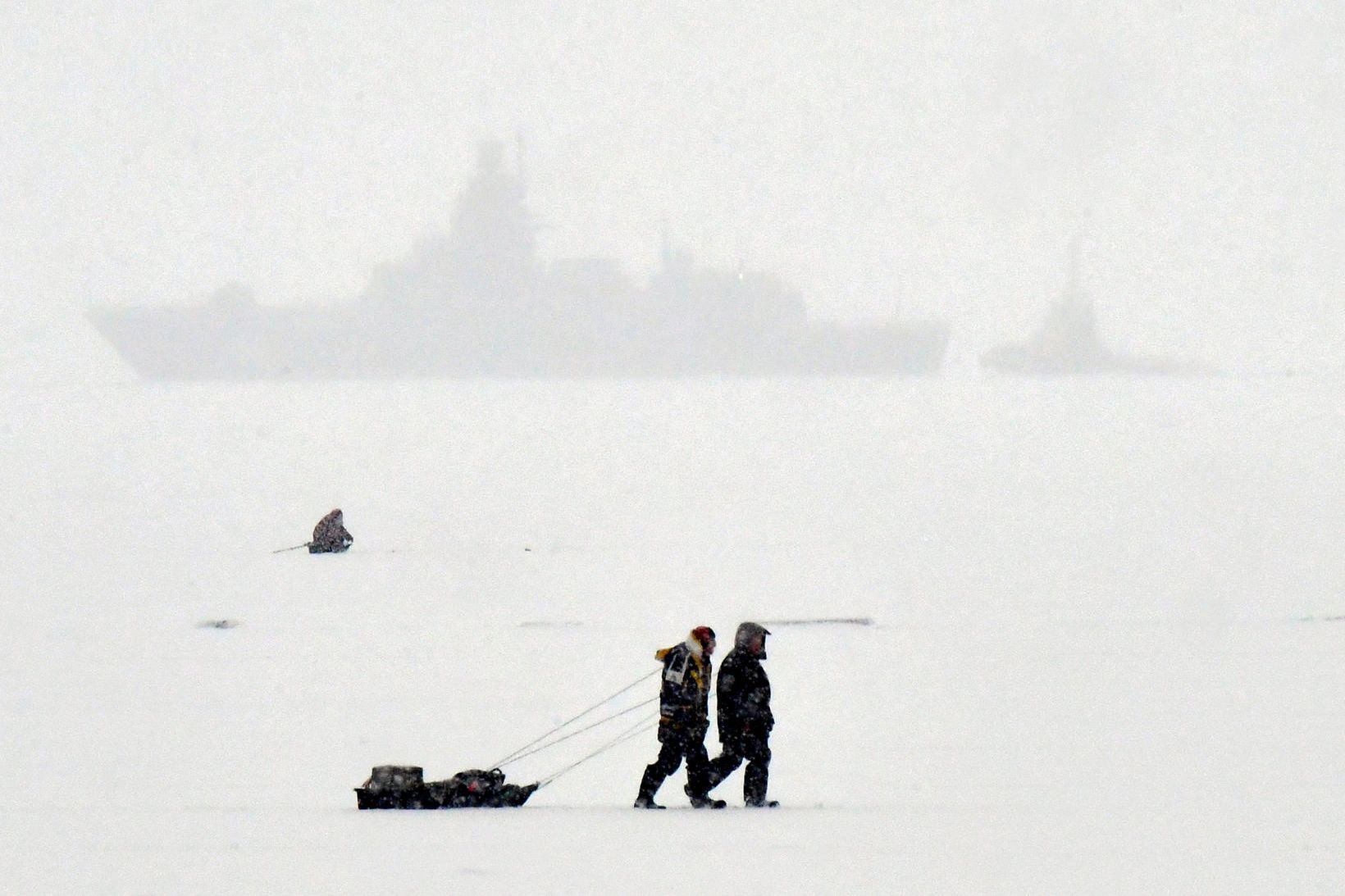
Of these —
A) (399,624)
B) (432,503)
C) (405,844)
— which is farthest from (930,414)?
(405,844)

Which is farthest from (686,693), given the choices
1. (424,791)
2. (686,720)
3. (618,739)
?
(618,739)

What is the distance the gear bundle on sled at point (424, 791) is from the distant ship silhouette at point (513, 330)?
401ft

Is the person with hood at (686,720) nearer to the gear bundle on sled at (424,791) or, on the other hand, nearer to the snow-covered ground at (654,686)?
the snow-covered ground at (654,686)

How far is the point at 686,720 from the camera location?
812 centimetres

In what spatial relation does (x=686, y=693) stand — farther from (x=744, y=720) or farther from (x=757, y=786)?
(x=757, y=786)

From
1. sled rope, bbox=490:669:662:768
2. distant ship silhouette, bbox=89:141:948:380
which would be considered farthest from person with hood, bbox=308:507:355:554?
distant ship silhouette, bbox=89:141:948:380

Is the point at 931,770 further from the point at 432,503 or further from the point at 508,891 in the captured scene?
the point at 432,503

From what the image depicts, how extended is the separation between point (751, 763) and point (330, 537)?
15.1 metres

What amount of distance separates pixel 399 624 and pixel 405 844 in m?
8.25

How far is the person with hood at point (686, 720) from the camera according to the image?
26.6 ft

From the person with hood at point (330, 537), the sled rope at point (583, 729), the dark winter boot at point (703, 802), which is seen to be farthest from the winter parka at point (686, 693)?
the person with hood at point (330, 537)

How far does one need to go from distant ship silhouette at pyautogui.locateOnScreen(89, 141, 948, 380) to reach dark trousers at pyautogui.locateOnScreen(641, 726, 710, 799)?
401 ft

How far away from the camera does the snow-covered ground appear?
22.4 ft

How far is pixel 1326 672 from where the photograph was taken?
11898 millimetres
